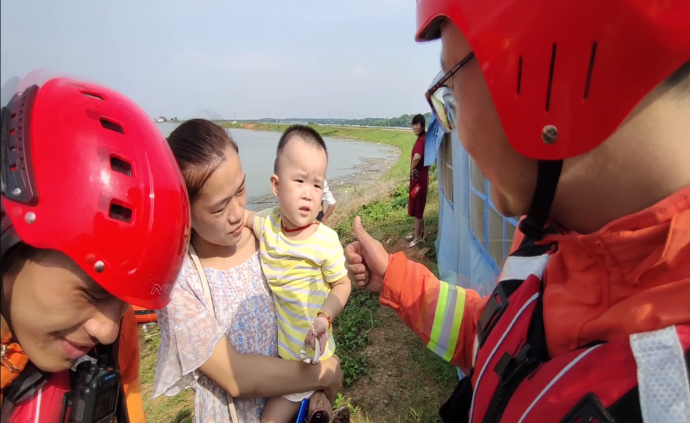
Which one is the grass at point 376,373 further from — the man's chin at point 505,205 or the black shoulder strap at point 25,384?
the man's chin at point 505,205

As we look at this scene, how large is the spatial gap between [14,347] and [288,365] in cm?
111

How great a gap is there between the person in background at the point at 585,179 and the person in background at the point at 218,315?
99 cm

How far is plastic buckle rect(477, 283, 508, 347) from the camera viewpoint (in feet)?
4.73

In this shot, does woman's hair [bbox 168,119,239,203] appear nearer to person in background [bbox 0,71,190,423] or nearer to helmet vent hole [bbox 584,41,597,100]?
person in background [bbox 0,71,190,423]

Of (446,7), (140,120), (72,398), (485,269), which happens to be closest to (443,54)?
(446,7)

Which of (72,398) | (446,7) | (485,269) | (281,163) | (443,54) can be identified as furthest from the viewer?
(485,269)

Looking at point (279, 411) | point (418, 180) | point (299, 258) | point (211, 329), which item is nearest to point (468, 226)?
point (418, 180)

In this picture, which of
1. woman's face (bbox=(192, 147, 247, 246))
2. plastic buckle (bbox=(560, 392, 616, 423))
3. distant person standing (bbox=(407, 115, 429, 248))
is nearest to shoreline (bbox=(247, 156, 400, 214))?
distant person standing (bbox=(407, 115, 429, 248))

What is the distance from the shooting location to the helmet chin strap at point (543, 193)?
1.06 meters

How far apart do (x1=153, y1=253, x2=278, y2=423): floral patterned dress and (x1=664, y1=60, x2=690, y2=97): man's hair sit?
1795mm

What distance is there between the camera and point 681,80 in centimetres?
90

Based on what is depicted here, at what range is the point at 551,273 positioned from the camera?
4.40ft

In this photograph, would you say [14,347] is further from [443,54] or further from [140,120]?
[443,54]

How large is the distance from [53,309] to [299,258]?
48.6 inches
